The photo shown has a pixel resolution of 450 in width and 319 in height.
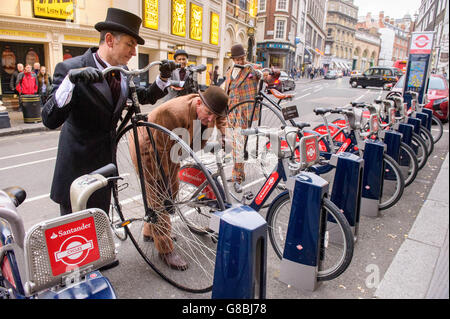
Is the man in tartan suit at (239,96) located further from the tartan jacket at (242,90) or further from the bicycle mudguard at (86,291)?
the bicycle mudguard at (86,291)

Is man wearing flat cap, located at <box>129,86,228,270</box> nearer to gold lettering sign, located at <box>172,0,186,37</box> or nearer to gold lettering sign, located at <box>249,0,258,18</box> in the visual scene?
gold lettering sign, located at <box>172,0,186,37</box>

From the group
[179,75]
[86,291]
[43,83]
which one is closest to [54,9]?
[43,83]

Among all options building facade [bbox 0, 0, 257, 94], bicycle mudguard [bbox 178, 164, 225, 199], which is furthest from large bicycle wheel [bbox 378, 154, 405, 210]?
building facade [bbox 0, 0, 257, 94]

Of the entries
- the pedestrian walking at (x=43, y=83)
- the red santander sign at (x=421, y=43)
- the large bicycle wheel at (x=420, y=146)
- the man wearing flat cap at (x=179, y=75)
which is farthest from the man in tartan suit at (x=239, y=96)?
the pedestrian walking at (x=43, y=83)

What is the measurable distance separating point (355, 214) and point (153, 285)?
2153 mm

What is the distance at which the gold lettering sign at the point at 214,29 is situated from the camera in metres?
25.9

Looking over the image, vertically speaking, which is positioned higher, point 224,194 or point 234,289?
point 224,194

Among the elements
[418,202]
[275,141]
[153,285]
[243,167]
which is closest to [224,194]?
[275,141]

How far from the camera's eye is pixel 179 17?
2169 cm

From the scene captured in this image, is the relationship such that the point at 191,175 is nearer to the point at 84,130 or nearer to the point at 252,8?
the point at 84,130

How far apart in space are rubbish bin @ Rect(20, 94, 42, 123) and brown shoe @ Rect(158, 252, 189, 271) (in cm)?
922

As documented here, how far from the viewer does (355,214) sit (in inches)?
134

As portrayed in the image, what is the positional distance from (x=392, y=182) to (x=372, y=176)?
64cm

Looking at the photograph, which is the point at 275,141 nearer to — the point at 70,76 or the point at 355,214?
the point at 355,214
